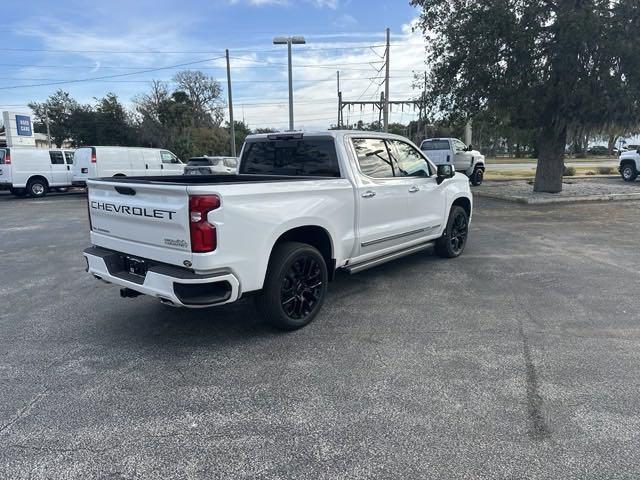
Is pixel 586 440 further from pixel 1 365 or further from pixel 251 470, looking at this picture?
pixel 1 365

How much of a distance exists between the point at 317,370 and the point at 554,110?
12.7 metres

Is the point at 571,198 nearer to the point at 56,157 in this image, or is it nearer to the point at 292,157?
the point at 292,157

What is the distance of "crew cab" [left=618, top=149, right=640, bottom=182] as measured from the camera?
21131mm

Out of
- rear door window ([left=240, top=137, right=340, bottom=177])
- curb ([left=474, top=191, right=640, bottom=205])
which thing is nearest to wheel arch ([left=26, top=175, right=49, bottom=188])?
rear door window ([left=240, top=137, right=340, bottom=177])

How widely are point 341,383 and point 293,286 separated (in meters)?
1.14

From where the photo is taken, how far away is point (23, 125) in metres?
29.5

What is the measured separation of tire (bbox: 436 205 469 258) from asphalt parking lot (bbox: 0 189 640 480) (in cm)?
92

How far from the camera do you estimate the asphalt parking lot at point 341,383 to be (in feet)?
8.38

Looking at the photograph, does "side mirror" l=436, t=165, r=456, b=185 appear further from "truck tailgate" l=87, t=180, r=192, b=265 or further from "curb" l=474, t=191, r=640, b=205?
"curb" l=474, t=191, r=640, b=205

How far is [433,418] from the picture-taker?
2.92 meters

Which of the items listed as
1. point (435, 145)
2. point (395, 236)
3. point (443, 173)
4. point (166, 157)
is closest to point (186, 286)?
point (395, 236)

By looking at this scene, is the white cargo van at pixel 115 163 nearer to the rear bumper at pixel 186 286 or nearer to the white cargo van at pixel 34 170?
the white cargo van at pixel 34 170

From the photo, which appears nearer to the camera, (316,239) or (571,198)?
(316,239)

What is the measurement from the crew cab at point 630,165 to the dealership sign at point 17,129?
34.1 metres
